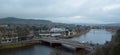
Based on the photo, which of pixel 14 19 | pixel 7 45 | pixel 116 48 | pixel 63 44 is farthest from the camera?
pixel 14 19

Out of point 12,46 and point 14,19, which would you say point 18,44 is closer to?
point 12,46

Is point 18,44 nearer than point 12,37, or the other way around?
point 18,44

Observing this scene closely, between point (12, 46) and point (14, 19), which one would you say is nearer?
point (12, 46)

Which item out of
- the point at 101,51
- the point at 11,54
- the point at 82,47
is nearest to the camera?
the point at 101,51

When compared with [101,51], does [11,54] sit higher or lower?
lower

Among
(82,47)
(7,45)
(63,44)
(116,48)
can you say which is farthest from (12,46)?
(116,48)

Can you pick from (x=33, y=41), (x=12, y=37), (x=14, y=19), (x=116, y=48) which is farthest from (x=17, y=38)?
(x=14, y=19)

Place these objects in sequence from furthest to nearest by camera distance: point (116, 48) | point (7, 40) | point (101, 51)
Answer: point (7, 40) → point (101, 51) → point (116, 48)

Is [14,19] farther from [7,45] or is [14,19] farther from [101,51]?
[101,51]

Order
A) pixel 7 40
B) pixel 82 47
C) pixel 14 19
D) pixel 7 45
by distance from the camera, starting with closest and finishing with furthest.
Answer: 1. pixel 82 47
2. pixel 7 45
3. pixel 7 40
4. pixel 14 19
